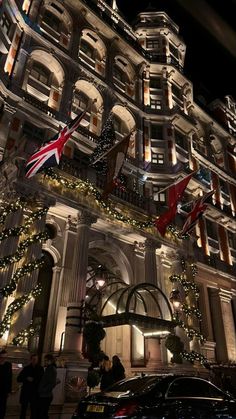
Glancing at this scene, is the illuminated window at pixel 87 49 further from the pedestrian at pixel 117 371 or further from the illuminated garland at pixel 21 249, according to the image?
the pedestrian at pixel 117 371

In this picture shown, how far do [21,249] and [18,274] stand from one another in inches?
39.4

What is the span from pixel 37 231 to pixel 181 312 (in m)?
9.26

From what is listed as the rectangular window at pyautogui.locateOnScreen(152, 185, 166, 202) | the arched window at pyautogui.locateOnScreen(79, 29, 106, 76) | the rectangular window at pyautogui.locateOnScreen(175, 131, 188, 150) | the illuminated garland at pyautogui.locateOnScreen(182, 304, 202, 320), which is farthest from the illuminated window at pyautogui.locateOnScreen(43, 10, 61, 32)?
the illuminated garland at pyautogui.locateOnScreen(182, 304, 202, 320)

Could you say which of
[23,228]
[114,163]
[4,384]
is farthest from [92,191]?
[4,384]

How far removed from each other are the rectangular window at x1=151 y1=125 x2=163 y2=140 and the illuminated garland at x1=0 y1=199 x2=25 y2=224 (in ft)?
53.8

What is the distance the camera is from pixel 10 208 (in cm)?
1363

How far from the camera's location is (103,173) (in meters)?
18.8

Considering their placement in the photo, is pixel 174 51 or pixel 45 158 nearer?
pixel 45 158

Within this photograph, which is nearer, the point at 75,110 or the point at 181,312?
the point at 181,312

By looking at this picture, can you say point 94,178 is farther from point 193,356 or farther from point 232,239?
point 232,239

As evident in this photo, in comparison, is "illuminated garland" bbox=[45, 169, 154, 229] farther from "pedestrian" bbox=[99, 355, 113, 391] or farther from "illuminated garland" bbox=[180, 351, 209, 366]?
"pedestrian" bbox=[99, 355, 113, 391]

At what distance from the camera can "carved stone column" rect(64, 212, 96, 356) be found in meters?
13.4

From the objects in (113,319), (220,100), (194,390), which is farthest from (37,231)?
(220,100)

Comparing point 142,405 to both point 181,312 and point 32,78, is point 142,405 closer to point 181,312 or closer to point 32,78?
point 181,312
